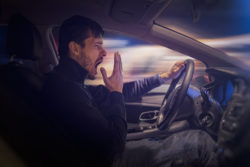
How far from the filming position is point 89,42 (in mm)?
1200

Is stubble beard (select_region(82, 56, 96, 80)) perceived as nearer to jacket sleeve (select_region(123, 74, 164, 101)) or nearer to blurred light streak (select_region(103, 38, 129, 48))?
blurred light streak (select_region(103, 38, 129, 48))

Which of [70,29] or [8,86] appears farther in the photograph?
[70,29]

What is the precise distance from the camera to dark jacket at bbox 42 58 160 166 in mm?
1002

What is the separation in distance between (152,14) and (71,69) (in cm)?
61

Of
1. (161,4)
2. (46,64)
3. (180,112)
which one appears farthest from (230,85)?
(46,64)

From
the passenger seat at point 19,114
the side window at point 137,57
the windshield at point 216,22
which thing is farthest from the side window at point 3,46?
the windshield at point 216,22

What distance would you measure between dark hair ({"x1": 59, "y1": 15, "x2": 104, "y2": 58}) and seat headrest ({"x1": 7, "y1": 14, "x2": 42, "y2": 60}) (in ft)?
0.53

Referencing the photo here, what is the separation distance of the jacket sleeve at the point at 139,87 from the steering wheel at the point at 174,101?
0.13 metres

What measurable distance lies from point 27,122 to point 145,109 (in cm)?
95

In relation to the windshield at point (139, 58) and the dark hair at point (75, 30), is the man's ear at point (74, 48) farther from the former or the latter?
the windshield at point (139, 58)

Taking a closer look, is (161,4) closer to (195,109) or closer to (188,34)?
(188,34)

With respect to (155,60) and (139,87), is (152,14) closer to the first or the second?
(155,60)

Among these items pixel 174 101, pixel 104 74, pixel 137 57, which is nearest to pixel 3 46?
pixel 104 74

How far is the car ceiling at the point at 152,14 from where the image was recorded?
1167mm
